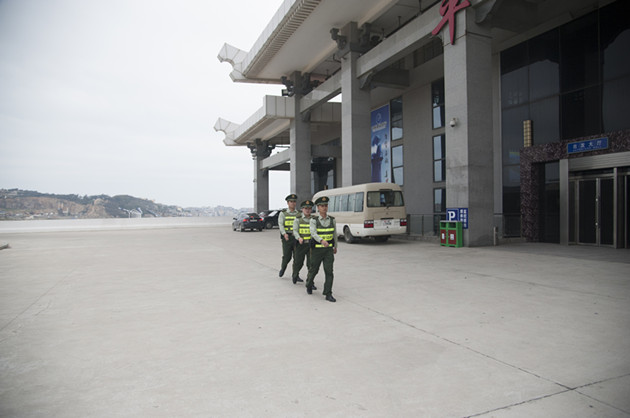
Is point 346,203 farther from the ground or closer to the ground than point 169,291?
farther from the ground

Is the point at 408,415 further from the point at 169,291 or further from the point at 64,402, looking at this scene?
the point at 169,291

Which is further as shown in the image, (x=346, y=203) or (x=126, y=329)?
(x=346, y=203)

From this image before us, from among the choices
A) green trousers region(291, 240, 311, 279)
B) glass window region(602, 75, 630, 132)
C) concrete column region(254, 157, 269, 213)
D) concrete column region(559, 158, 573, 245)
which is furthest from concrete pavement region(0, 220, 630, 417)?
concrete column region(254, 157, 269, 213)

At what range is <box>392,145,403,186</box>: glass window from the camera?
2617 cm

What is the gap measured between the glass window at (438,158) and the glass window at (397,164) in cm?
301

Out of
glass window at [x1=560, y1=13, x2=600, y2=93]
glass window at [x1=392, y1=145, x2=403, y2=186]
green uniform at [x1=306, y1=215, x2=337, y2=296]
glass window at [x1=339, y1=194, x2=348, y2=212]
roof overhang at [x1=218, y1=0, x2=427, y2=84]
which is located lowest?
green uniform at [x1=306, y1=215, x2=337, y2=296]

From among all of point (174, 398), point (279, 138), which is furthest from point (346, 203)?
point (279, 138)

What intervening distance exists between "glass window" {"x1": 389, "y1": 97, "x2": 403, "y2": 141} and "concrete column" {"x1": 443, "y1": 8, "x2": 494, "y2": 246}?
11.1m

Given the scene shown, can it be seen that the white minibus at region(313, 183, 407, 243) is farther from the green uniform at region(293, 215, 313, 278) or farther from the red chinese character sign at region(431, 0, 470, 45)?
the green uniform at region(293, 215, 313, 278)

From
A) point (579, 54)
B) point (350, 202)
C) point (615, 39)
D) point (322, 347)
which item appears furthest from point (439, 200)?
point (322, 347)

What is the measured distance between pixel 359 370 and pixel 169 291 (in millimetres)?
4976

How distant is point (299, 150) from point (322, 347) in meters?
26.6

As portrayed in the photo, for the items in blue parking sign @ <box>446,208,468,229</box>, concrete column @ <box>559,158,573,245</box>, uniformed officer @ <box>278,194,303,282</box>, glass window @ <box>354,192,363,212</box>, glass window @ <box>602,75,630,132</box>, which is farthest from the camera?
glass window @ <box>354,192,363,212</box>

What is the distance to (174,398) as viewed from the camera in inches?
124
